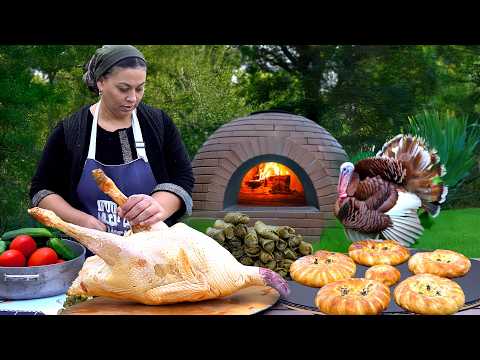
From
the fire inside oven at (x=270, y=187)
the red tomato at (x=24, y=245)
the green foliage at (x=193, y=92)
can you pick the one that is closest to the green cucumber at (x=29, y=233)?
the red tomato at (x=24, y=245)

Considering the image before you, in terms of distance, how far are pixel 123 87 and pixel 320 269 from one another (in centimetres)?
89

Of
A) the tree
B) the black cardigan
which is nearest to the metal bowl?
the black cardigan

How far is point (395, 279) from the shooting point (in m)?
1.74

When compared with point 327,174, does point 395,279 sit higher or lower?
lower

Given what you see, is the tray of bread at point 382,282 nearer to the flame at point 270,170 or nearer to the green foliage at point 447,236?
the green foliage at point 447,236

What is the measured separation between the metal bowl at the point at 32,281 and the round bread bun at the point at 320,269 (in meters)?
0.73

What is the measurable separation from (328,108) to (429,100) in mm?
1048

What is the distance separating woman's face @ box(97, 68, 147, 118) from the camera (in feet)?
5.79

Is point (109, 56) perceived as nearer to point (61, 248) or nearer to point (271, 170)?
point (61, 248)

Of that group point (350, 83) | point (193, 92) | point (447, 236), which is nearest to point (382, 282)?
point (447, 236)

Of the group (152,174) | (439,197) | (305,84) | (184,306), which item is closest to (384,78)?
(305,84)

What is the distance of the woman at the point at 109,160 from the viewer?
6.11 feet

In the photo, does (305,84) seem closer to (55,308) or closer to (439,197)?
(439,197)

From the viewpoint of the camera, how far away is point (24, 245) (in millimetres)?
1583
